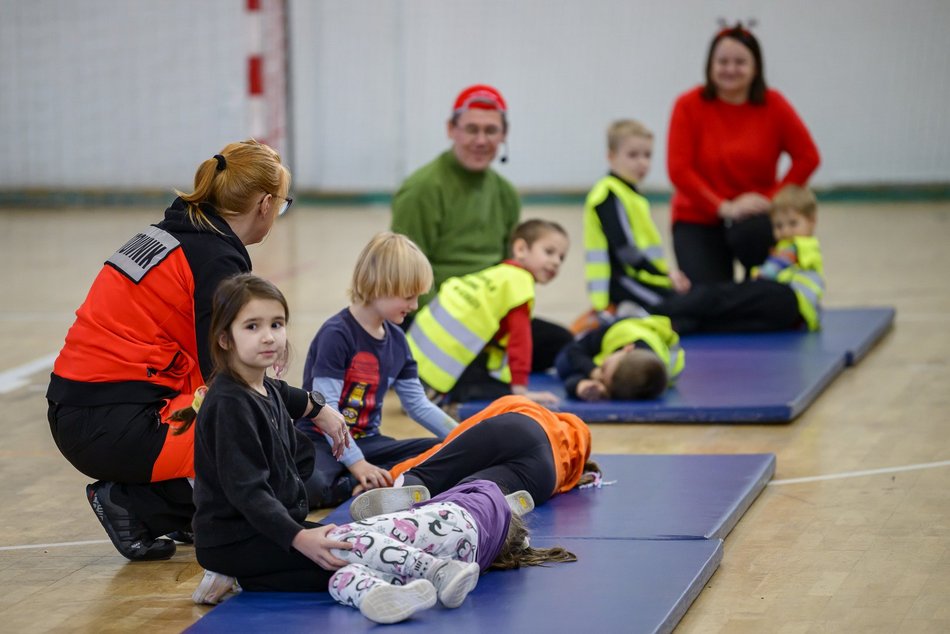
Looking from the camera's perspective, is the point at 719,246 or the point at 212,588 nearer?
the point at 212,588

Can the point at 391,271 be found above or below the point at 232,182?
below

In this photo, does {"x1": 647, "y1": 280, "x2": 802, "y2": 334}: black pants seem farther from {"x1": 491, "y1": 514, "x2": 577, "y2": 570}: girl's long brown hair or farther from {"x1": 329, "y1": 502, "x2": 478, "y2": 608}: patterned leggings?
{"x1": 329, "y1": 502, "x2": 478, "y2": 608}: patterned leggings

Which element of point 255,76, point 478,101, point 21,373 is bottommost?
point 21,373

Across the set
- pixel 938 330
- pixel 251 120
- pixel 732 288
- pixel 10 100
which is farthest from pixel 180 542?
pixel 10 100

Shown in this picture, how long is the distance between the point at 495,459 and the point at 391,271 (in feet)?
2.12

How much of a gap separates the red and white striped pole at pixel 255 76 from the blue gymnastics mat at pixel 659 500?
7.87 metres

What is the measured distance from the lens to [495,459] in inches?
152

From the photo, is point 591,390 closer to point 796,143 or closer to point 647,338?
point 647,338

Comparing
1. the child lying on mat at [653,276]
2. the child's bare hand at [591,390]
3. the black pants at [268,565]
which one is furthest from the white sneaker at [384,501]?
the child lying on mat at [653,276]

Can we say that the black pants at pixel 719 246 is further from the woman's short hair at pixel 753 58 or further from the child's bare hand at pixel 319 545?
the child's bare hand at pixel 319 545

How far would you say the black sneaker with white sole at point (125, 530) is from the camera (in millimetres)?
3666

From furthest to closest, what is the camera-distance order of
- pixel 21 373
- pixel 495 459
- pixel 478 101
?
pixel 21 373, pixel 478 101, pixel 495 459

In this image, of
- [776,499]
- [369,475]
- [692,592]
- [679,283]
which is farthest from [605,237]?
[692,592]

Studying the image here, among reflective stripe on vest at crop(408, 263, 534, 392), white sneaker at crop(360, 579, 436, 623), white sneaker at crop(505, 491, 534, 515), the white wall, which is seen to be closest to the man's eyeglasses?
reflective stripe on vest at crop(408, 263, 534, 392)
